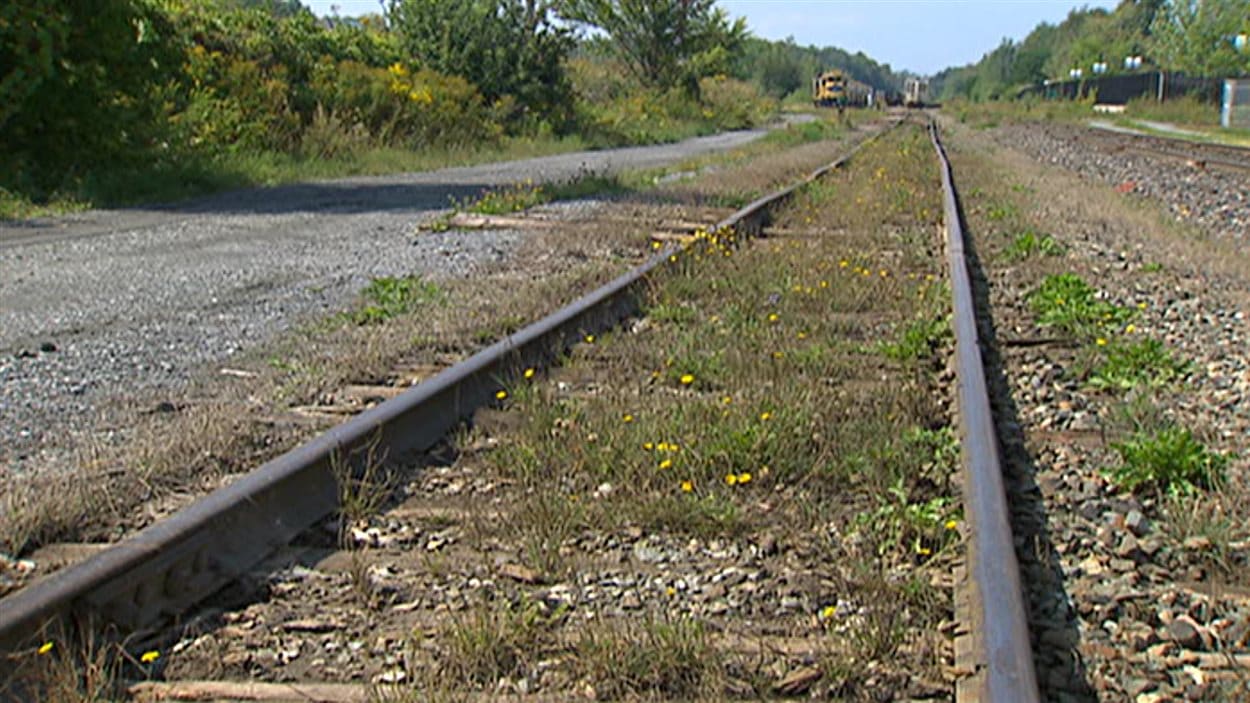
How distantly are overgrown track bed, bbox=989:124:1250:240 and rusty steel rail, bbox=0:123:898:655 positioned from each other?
9.48 metres

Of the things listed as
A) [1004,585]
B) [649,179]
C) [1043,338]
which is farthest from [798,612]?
[649,179]

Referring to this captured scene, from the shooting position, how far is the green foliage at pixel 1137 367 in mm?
5297

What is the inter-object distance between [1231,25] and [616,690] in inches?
3053

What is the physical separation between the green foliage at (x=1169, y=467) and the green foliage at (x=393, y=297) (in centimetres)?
401

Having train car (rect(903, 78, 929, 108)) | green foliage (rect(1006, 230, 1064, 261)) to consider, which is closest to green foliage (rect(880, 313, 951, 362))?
green foliage (rect(1006, 230, 1064, 261))

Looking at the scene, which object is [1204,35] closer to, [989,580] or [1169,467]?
[1169,467]

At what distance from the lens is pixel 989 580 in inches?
110

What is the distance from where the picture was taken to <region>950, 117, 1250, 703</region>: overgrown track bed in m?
2.80

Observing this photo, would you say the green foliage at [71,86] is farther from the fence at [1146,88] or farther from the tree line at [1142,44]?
the tree line at [1142,44]

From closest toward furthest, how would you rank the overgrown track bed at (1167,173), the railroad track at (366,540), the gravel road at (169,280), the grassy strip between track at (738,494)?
the railroad track at (366,540) → the grassy strip between track at (738,494) → the gravel road at (169,280) → the overgrown track bed at (1167,173)

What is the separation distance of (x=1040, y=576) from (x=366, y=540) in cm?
181

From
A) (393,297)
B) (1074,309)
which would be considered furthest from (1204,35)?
(393,297)

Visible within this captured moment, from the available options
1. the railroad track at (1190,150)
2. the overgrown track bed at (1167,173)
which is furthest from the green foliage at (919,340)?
the railroad track at (1190,150)

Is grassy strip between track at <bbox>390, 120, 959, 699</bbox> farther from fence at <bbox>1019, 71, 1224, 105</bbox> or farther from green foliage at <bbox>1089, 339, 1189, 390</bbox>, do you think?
fence at <bbox>1019, 71, 1224, 105</bbox>
